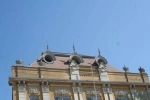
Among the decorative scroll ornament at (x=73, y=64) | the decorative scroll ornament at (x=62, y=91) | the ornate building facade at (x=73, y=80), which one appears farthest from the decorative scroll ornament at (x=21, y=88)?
the decorative scroll ornament at (x=73, y=64)

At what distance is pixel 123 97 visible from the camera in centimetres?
3316

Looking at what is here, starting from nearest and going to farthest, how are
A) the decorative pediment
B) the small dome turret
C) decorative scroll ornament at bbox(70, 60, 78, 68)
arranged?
the decorative pediment → decorative scroll ornament at bbox(70, 60, 78, 68) → the small dome turret

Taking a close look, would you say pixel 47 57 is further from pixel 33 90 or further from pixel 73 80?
pixel 33 90

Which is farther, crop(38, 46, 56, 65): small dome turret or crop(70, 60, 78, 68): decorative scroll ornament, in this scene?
crop(38, 46, 56, 65): small dome turret

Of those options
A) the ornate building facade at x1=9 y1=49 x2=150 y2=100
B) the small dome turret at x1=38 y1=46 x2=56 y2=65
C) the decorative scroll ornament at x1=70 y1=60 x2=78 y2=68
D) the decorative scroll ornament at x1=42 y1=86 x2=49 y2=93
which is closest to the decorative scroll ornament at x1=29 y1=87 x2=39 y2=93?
the ornate building facade at x1=9 y1=49 x2=150 y2=100

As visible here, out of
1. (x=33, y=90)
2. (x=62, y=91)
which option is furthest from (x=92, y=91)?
(x=33, y=90)

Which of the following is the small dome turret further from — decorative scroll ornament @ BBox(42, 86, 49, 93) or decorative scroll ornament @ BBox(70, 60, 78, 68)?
decorative scroll ornament @ BBox(42, 86, 49, 93)

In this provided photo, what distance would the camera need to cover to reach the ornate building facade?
98.3 feet

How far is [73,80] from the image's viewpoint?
31625 millimetres

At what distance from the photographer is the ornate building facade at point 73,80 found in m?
30.0

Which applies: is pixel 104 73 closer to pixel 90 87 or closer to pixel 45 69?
pixel 90 87

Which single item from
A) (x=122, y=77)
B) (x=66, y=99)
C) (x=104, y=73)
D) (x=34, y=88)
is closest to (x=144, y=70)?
(x=122, y=77)

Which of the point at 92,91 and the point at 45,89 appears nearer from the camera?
the point at 45,89

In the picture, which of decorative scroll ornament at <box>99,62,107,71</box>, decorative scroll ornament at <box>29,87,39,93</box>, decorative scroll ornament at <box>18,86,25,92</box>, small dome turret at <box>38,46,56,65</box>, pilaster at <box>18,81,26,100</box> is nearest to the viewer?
pilaster at <box>18,81,26,100</box>
